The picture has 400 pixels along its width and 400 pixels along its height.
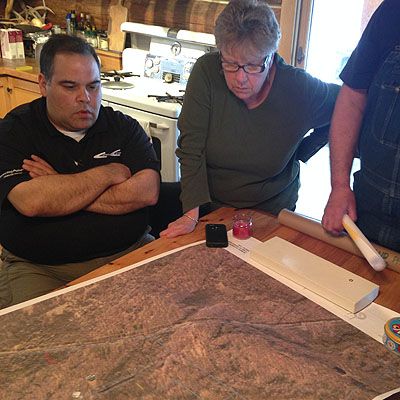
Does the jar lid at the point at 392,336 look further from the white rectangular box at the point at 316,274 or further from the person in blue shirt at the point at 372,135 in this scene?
the person in blue shirt at the point at 372,135

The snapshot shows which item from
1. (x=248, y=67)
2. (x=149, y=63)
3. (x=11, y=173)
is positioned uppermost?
(x=248, y=67)

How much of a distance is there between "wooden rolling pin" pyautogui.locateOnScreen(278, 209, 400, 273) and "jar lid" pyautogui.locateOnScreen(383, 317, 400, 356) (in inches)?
10.3

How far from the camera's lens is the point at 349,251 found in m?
1.22

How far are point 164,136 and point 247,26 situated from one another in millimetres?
1283

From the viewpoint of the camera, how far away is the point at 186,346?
2.85 feet

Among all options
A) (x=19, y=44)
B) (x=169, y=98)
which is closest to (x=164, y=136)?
(x=169, y=98)

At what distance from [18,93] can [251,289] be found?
2985 millimetres

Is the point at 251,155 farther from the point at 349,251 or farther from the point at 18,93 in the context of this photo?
the point at 18,93

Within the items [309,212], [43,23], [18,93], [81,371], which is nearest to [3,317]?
[81,371]

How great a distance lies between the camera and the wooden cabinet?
3243 millimetres

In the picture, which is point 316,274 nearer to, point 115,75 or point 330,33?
point 330,33

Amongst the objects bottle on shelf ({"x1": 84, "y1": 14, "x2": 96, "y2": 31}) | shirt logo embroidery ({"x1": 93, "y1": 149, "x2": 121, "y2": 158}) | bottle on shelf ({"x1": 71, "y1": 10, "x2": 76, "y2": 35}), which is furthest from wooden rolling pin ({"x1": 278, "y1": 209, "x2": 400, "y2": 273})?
bottle on shelf ({"x1": 71, "y1": 10, "x2": 76, "y2": 35})

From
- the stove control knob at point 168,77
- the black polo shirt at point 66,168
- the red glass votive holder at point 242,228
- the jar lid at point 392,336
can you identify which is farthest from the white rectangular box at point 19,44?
the jar lid at point 392,336

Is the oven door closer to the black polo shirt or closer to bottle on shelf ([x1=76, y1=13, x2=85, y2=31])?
the black polo shirt
